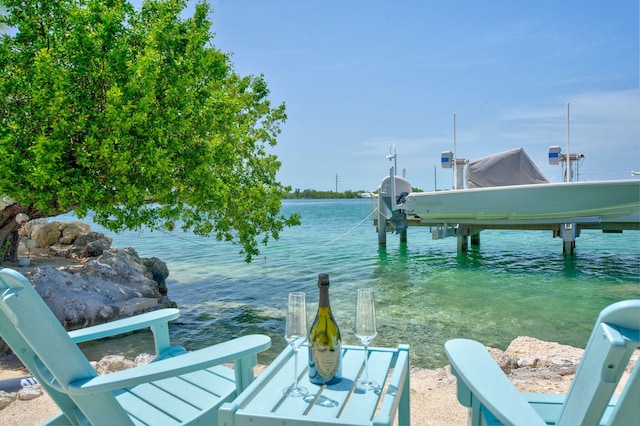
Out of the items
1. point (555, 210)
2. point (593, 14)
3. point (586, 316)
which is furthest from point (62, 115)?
point (593, 14)

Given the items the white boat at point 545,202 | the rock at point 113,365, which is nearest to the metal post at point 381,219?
A: the white boat at point 545,202

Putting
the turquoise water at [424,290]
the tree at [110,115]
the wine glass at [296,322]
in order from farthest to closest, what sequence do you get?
1. the turquoise water at [424,290]
2. the tree at [110,115]
3. the wine glass at [296,322]

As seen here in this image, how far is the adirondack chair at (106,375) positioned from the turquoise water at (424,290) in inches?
130

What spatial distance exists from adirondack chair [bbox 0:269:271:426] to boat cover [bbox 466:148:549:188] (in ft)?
36.5

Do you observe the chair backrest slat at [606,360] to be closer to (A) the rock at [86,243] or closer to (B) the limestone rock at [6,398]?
(B) the limestone rock at [6,398]

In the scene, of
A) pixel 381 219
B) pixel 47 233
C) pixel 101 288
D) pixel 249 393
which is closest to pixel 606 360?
pixel 249 393

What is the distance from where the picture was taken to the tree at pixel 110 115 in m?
6.15

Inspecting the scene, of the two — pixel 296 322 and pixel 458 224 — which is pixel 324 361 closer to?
pixel 296 322

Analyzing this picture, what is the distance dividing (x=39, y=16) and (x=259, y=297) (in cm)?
614

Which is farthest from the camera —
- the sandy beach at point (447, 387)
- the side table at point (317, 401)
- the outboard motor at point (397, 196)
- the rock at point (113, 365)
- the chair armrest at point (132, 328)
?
the outboard motor at point (397, 196)

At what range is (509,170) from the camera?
1202 centimetres

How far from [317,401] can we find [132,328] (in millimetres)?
1203

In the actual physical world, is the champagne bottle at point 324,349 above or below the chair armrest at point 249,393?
above

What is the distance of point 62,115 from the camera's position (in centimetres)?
622
